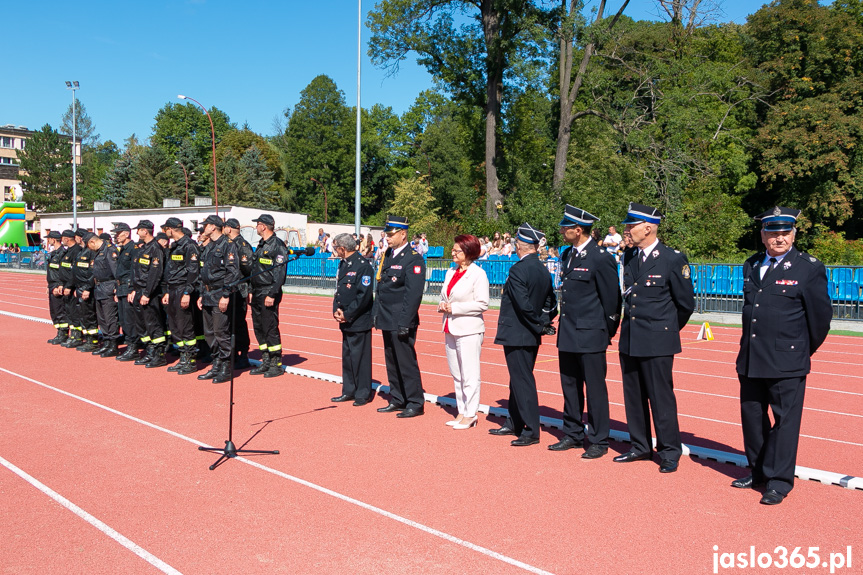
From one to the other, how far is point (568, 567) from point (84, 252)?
11.3m

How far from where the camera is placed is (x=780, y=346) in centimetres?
537

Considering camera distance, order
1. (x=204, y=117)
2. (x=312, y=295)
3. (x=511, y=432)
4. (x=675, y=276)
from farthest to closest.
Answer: (x=204, y=117) → (x=312, y=295) → (x=511, y=432) → (x=675, y=276)

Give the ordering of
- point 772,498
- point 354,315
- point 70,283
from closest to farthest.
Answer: point 772,498
point 354,315
point 70,283

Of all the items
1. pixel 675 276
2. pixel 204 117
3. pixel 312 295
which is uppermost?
pixel 204 117

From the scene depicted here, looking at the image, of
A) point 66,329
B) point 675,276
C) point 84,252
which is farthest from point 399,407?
point 66,329

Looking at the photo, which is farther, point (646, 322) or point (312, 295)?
point (312, 295)

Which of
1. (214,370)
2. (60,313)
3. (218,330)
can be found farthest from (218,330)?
(60,313)

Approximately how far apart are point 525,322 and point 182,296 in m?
5.93

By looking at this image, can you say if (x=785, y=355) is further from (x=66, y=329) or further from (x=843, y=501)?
(x=66, y=329)

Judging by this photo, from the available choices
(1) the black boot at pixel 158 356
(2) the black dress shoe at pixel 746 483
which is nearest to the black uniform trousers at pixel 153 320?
(1) the black boot at pixel 158 356

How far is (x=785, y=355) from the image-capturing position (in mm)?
5348

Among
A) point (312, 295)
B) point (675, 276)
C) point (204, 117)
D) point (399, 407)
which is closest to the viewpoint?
point (675, 276)

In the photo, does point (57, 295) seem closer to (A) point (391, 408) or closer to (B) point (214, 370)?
(B) point (214, 370)

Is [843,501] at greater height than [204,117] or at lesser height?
lesser
